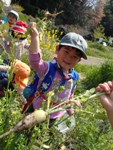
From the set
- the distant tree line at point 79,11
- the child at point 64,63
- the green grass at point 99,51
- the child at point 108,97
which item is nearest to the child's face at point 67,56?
the child at point 64,63

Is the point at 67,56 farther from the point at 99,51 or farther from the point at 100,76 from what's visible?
the point at 99,51

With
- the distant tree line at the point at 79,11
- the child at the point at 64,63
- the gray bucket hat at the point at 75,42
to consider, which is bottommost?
the distant tree line at the point at 79,11

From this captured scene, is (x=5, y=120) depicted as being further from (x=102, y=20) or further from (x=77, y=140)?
(x=102, y=20)

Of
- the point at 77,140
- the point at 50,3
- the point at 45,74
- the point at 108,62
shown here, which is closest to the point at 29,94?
the point at 45,74

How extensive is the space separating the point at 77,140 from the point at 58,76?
0.47 metres

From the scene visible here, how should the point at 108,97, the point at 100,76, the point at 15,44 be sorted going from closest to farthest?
1. the point at 108,97
2. the point at 15,44
3. the point at 100,76

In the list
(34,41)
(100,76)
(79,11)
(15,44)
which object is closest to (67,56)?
(34,41)

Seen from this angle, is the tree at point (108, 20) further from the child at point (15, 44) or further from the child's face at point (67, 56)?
the child's face at point (67, 56)

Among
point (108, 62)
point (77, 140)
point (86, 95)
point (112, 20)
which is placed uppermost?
point (86, 95)

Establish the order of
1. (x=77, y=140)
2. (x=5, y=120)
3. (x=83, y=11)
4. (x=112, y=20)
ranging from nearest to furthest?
(x=5, y=120)
(x=77, y=140)
(x=83, y=11)
(x=112, y=20)

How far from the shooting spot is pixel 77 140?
2.38 meters

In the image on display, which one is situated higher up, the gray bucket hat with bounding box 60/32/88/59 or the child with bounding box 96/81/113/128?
the gray bucket hat with bounding box 60/32/88/59

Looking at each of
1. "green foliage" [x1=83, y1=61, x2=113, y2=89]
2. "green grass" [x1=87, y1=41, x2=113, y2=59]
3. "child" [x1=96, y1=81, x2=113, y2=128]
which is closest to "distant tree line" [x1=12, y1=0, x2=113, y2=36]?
"green grass" [x1=87, y1=41, x2=113, y2=59]

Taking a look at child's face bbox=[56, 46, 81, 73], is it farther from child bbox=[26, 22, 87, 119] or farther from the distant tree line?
the distant tree line
